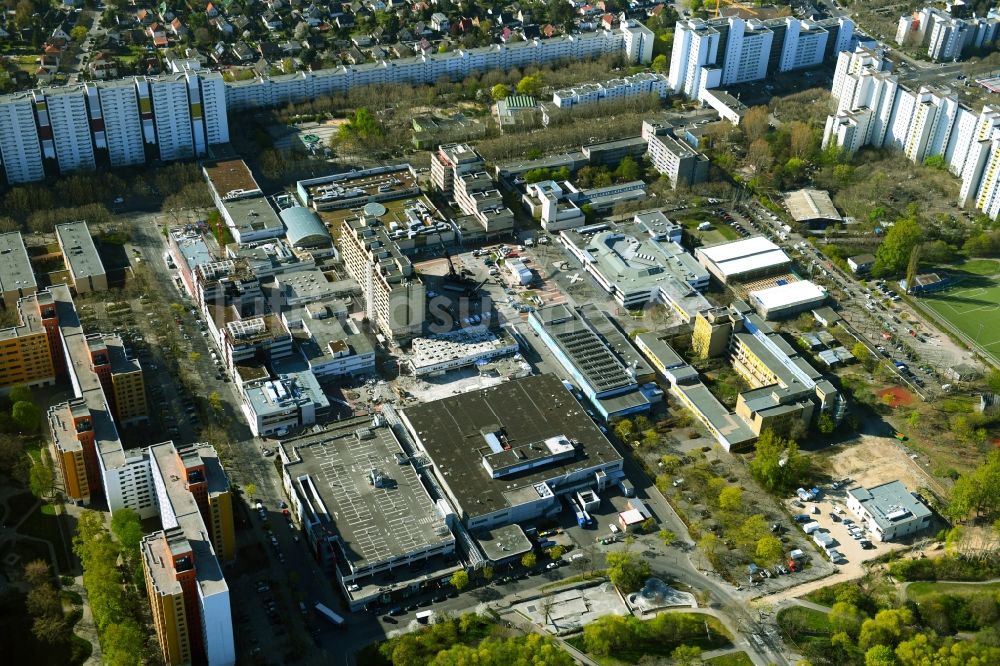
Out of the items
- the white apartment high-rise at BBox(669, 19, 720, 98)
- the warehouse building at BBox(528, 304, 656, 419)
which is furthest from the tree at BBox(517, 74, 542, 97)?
the warehouse building at BBox(528, 304, 656, 419)

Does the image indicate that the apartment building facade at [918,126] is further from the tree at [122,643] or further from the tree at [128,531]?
the tree at [122,643]

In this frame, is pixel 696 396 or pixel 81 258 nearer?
pixel 696 396

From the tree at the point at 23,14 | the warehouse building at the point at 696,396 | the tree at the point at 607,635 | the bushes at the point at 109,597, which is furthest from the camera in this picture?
the tree at the point at 23,14

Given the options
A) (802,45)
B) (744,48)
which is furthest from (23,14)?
(802,45)

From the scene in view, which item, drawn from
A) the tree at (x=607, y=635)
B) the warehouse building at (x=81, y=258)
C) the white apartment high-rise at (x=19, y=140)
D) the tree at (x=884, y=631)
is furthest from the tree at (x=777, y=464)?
the white apartment high-rise at (x=19, y=140)

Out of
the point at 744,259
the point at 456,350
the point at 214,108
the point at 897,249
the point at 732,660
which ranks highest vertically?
the point at 214,108

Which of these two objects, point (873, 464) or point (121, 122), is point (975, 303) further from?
point (121, 122)
